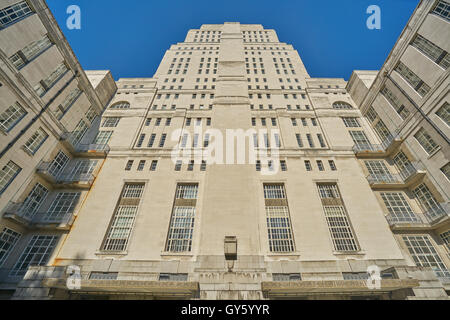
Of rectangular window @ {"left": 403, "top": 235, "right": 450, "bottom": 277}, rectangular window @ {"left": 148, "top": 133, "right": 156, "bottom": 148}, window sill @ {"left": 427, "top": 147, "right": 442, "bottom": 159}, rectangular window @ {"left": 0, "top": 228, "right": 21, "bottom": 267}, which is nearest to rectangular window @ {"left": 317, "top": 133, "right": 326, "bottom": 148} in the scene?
window sill @ {"left": 427, "top": 147, "right": 442, "bottom": 159}

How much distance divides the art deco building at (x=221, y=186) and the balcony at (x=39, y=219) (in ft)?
0.62

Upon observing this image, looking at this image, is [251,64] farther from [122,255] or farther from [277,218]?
[122,255]

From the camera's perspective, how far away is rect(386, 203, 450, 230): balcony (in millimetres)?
20531

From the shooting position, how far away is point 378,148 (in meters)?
29.5

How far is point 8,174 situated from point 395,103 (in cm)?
4961

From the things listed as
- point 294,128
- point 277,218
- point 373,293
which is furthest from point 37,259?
point 294,128

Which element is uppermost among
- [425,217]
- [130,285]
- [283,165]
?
[283,165]

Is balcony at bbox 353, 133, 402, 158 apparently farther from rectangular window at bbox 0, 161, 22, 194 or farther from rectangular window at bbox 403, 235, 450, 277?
rectangular window at bbox 0, 161, 22, 194

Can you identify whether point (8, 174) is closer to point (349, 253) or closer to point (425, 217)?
point (349, 253)

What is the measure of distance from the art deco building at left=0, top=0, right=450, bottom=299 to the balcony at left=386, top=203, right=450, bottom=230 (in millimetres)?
162

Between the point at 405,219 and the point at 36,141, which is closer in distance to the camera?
→ the point at 405,219

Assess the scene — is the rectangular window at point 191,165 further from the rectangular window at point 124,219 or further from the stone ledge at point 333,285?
the stone ledge at point 333,285

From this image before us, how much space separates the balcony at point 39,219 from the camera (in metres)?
20.4

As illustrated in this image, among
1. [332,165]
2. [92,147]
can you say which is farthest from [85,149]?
[332,165]
